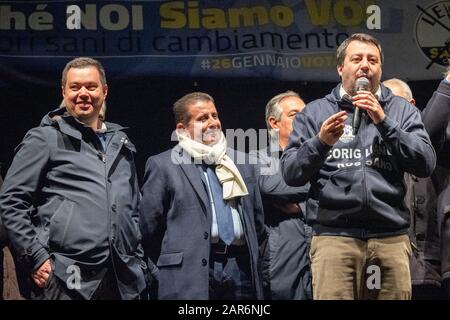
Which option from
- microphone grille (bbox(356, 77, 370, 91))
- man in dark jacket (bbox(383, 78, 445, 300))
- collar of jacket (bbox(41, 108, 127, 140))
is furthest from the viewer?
man in dark jacket (bbox(383, 78, 445, 300))

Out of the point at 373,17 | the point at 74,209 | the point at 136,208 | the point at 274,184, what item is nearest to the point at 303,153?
the point at 274,184

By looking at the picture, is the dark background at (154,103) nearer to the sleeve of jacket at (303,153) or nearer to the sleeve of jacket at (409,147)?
the sleeve of jacket at (303,153)

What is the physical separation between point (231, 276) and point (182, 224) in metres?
0.30

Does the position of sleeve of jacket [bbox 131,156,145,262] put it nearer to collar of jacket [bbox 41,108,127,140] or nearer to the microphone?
collar of jacket [bbox 41,108,127,140]

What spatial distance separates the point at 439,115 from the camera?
3.65 meters

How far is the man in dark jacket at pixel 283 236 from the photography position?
12.3ft

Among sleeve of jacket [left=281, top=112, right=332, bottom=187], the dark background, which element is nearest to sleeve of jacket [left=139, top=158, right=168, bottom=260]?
sleeve of jacket [left=281, top=112, right=332, bottom=187]

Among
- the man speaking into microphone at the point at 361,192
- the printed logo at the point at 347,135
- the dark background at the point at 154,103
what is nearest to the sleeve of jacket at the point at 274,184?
the man speaking into microphone at the point at 361,192

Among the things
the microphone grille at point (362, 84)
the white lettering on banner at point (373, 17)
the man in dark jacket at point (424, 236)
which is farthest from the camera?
the white lettering on banner at point (373, 17)

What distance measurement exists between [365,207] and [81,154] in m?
1.15

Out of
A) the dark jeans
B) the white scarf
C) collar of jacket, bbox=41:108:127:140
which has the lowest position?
the dark jeans

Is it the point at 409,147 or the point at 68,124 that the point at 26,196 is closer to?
the point at 68,124

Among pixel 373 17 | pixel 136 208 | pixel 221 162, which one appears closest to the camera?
pixel 136 208

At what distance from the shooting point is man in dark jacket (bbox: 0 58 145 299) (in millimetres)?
3400
